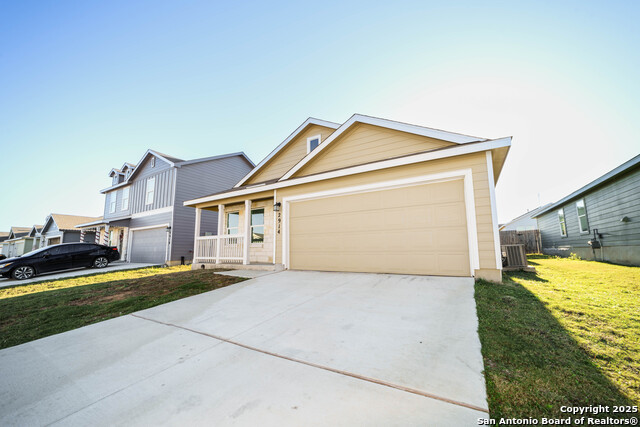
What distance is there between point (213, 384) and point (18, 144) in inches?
1415

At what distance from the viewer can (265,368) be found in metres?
2.40

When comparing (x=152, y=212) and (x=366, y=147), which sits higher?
(x=366, y=147)

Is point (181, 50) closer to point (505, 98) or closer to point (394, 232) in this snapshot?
point (394, 232)

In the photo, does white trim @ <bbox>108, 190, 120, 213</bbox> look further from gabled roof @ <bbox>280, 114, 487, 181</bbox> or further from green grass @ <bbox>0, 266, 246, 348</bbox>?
gabled roof @ <bbox>280, 114, 487, 181</bbox>

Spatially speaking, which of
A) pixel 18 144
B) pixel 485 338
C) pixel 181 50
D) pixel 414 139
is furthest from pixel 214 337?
pixel 18 144

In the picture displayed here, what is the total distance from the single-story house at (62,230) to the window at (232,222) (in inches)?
776

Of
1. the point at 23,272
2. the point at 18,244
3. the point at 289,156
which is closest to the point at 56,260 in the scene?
the point at 23,272

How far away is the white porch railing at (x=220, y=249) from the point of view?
967 cm

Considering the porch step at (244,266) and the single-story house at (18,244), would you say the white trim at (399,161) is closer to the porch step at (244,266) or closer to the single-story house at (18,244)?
the porch step at (244,266)

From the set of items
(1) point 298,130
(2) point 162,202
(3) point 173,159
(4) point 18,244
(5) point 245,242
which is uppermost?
(3) point 173,159

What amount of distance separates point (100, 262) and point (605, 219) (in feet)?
79.0

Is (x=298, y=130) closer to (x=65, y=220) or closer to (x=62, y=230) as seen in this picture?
(x=62, y=230)

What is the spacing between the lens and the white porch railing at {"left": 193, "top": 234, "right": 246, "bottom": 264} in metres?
9.67

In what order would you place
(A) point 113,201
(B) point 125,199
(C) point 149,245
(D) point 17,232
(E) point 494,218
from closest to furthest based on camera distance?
(E) point 494,218
(C) point 149,245
(B) point 125,199
(A) point 113,201
(D) point 17,232
